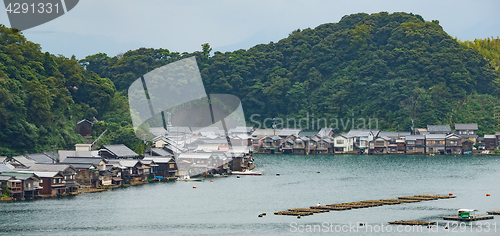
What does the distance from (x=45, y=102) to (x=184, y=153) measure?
31.4 feet

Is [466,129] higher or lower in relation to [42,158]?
higher

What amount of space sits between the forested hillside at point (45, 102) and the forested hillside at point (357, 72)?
19.2m

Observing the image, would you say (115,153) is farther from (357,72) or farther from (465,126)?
(357,72)

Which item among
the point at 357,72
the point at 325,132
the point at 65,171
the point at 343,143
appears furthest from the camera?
the point at 357,72

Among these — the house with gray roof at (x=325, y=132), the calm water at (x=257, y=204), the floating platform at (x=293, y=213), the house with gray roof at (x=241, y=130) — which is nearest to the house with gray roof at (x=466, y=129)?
the house with gray roof at (x=325, y=132)

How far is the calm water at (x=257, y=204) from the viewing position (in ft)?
66.2

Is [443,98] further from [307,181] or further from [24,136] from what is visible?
[24,136]

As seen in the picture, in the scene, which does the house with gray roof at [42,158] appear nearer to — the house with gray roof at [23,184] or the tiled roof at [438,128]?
the house with gray roof at [23,184]

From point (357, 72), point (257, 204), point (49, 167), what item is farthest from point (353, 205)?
point (357, 72)

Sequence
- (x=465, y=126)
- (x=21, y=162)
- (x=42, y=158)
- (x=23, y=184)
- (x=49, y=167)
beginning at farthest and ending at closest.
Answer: (x=465, y=126) < (x=42, y=158) < (x=21, y=162) < (x=49, y=167) < (x=23, y=184)

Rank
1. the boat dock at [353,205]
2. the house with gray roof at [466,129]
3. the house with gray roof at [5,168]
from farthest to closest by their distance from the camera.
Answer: the house with gray roof at [466,129]
the house with gray roof at [5,168]
the boat dock at [353,205]

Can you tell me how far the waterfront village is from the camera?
86.1ft

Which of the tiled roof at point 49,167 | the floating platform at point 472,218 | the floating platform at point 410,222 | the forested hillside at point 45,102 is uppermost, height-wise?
the forested hillside at point 45,102

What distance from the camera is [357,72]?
63.4 m
